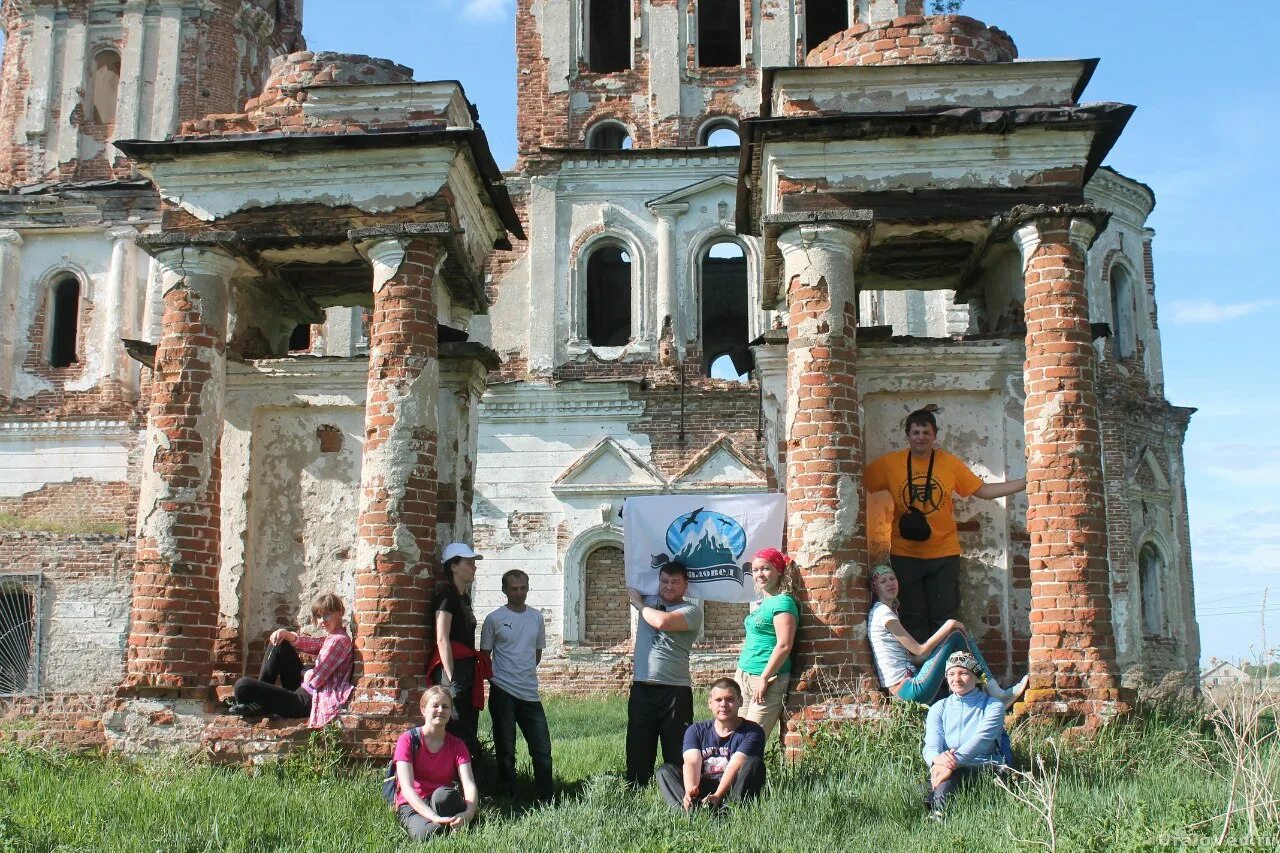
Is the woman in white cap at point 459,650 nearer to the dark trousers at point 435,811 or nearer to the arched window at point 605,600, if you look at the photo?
the dark trousers at point 435,811

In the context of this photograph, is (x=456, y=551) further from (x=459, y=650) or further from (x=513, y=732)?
(x=513, y=732)

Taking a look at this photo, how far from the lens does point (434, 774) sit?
7156 mm

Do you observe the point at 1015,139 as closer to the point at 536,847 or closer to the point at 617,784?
the point at 617,784

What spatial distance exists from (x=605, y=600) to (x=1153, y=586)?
10.0 meters

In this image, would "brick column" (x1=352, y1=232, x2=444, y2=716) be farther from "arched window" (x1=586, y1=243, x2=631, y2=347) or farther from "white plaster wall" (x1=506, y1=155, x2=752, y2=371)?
"arched window" (x1=586, y1=243, x2=631, y2=347)

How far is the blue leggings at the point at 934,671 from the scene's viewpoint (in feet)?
26.9

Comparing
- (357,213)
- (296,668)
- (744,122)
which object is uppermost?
(744,122)

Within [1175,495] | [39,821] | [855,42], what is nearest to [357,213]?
[855,42]

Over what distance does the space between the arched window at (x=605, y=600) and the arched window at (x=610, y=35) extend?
10.1 meters

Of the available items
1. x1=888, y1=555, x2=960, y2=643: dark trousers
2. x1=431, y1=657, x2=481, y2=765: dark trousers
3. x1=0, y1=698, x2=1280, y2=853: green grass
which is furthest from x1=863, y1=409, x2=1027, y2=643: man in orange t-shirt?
x1=431, y1=657, x2=481, y2=765: dark trousers

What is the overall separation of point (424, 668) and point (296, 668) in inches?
44.2

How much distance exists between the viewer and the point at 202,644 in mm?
9148

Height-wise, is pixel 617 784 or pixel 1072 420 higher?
pixel 1072 420

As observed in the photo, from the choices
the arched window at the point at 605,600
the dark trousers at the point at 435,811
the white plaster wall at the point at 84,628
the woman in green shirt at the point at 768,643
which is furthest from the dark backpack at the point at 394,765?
the white plaster wall at the point at 84,628
